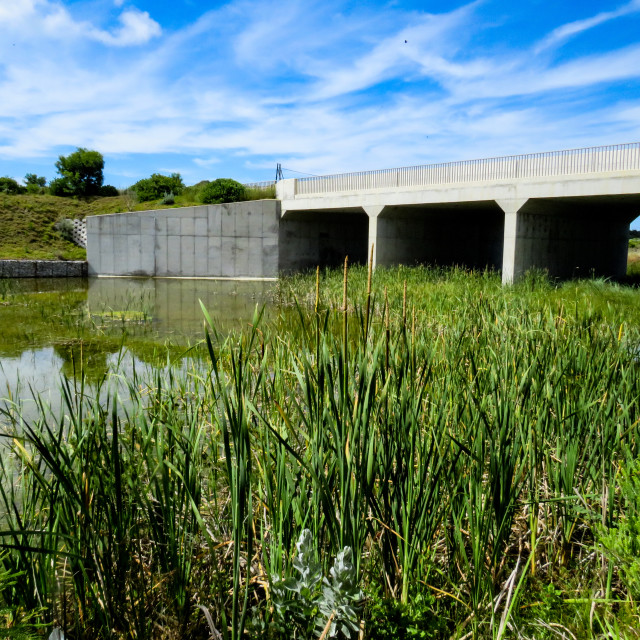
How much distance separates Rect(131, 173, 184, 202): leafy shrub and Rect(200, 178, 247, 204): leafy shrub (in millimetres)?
5081

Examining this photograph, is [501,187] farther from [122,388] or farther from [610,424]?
[610,424]

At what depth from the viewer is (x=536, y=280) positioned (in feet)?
43.3

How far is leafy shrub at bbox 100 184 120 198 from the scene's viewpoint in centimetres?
3003

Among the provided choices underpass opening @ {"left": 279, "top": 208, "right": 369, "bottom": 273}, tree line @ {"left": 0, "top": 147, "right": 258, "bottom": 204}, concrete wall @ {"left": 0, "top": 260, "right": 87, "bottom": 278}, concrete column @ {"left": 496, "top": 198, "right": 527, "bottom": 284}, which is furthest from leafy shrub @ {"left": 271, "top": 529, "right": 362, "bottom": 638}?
tree line @ {"left": 0, "top": 147, "right": 258, "bottom": 204}

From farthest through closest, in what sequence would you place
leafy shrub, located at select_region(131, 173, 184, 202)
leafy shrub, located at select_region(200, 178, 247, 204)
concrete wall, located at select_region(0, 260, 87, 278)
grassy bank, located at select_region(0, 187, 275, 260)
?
leafy shrub, located at select_region(131, 173, 184, 202)
leafy shrub, located at select_region(200, 178, 247, 204)
grassy bank, located at select_region(0, 187, 275, 260)
concrete wall, located at select_region(0, 260, 87, 278)

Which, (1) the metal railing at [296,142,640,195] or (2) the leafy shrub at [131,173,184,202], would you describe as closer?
(1) the metal railing at [296,142,640,195]

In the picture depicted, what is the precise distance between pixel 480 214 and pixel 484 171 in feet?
21.7

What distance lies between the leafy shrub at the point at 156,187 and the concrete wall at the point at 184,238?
19.4 feet

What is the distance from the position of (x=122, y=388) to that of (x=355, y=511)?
4.11 meters

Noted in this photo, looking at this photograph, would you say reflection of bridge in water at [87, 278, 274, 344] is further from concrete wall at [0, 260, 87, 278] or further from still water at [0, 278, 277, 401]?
concrete wall at [0, 260, 87, 278]

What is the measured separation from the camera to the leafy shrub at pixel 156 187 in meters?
27.3

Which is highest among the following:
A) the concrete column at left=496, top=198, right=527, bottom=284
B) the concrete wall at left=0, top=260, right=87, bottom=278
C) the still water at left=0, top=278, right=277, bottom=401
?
the concrete column at left=496, top=198, right=527, bottom=284

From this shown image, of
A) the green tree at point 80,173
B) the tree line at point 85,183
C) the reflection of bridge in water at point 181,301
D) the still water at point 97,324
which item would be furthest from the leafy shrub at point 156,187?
the still water at point 97,324

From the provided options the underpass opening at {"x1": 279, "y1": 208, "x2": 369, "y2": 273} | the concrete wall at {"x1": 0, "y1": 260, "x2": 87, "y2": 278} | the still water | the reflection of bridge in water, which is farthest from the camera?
the underpass opening at {"x1": 279, "y1": 208, "x2": 369, "y2": 273}
